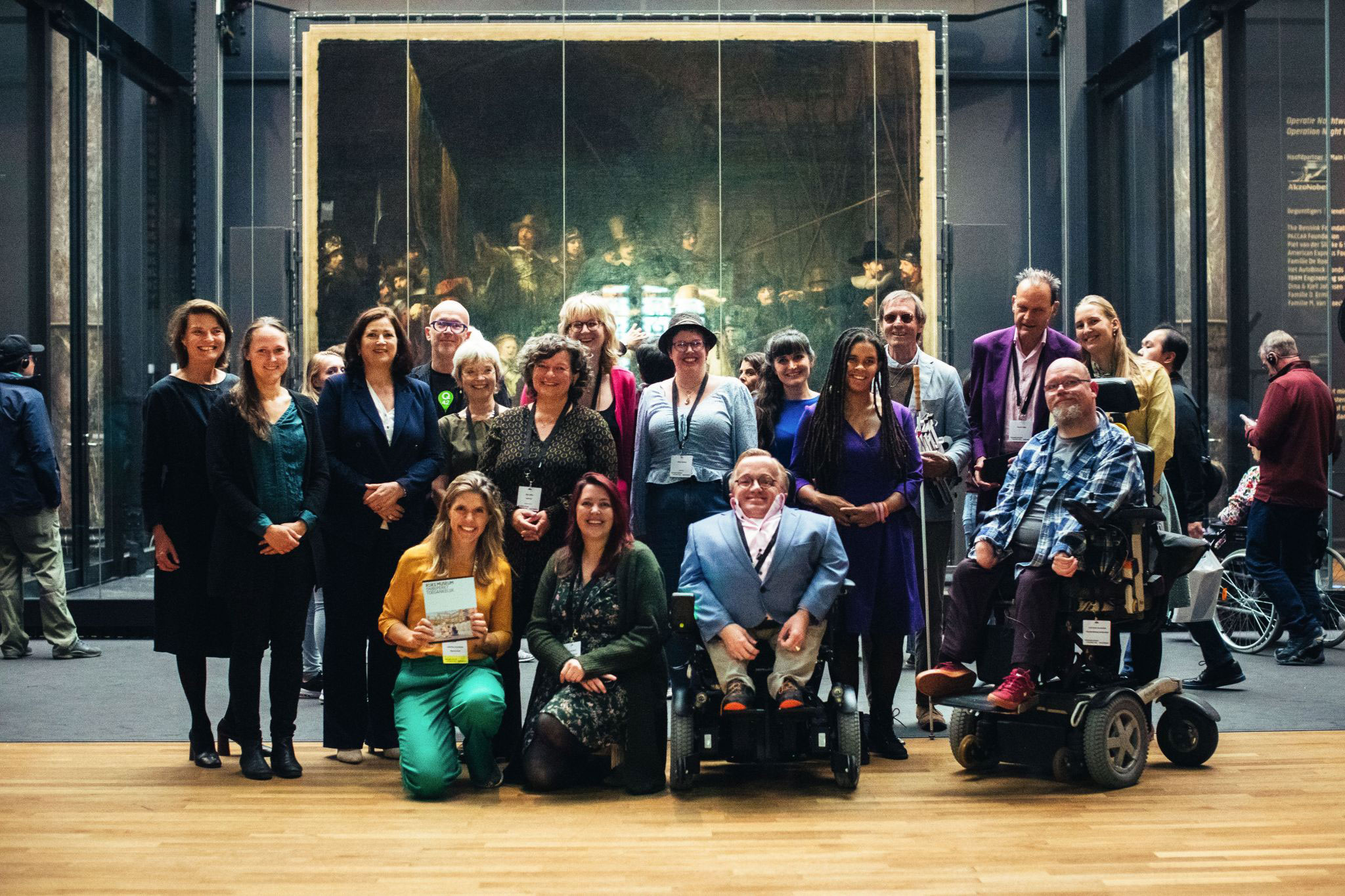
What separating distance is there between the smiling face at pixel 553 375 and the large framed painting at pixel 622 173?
16.0 feet

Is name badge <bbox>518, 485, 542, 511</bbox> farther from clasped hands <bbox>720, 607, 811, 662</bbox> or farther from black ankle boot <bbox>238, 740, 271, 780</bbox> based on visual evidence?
black ankle boot <bbox>238, 740, 271, 780</bbox>

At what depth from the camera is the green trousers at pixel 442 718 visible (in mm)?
4375

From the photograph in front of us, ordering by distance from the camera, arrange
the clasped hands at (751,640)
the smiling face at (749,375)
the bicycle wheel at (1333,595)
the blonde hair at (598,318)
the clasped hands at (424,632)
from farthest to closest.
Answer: the bicycle wheel at (1333,595)
the smiling face at (749,375)
the blonde hair at (598,318)
the clasped hands at (424,632)
the clasped hands at (751,640)

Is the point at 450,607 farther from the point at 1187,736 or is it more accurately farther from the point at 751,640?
the point at 1187,736

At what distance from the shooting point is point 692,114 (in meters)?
9.81

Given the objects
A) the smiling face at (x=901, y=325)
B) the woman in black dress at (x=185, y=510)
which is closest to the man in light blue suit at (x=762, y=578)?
the smiling face at (x=901, y=325)

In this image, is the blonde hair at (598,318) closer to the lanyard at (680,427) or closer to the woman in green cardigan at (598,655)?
the lanyard at (680,427)

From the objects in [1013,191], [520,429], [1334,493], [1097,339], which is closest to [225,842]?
[520,429]

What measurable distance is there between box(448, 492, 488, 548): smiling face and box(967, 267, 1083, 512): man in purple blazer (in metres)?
2.01

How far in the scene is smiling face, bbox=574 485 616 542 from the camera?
4.60 meters

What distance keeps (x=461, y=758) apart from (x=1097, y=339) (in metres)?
2.99

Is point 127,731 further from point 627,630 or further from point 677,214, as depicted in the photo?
point 677,214

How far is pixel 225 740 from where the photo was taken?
16.4 feet

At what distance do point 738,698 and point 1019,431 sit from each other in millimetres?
1749
